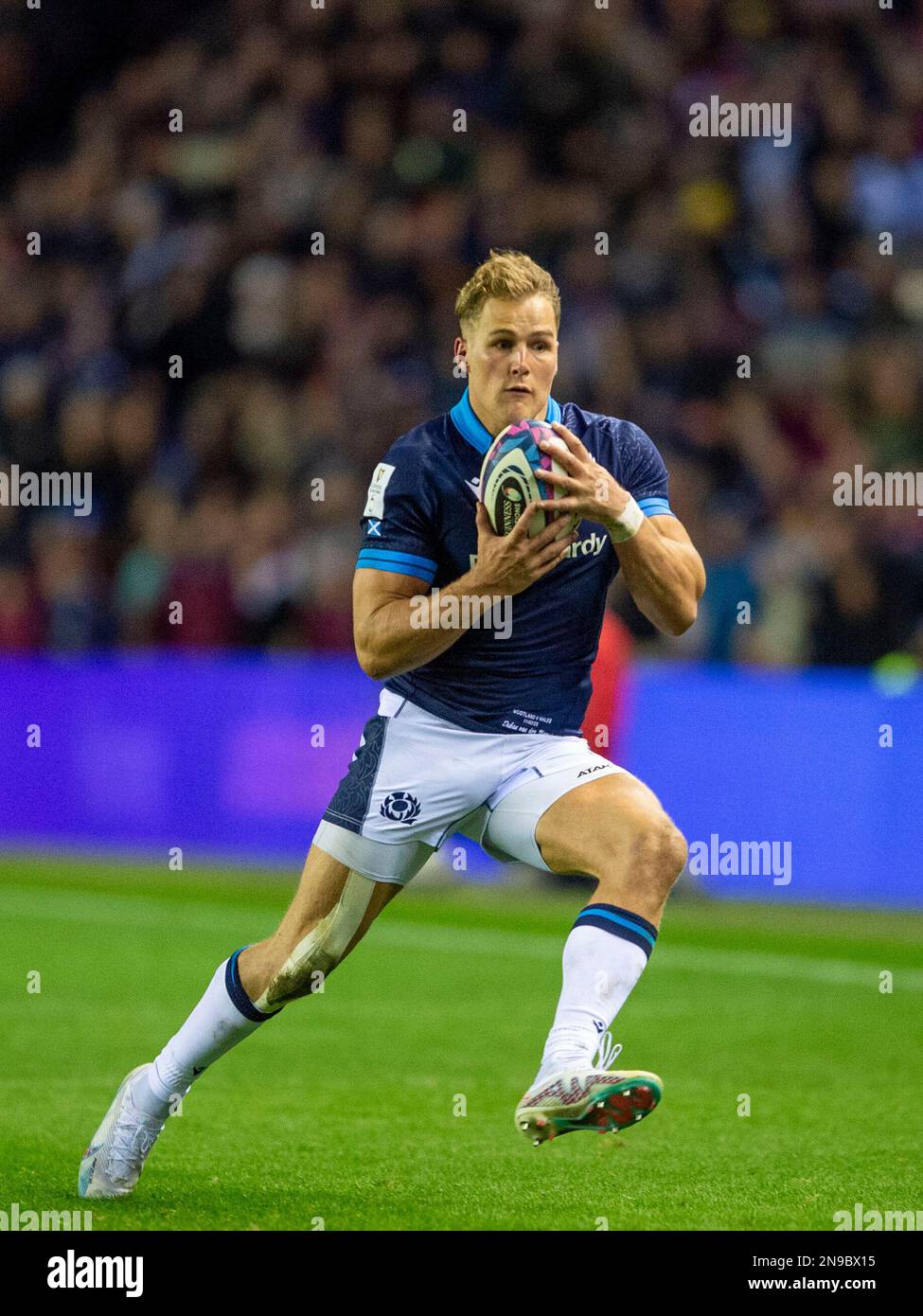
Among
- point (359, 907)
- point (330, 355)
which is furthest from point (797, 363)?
point (359, 907)

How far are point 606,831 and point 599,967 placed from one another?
37 centimetres

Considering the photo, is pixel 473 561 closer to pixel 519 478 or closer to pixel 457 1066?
pixel 519 478

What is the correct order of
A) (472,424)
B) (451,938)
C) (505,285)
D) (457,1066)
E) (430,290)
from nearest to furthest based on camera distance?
(505,285) < (472,424) < (457,1066) < (451,938) < (430,290)

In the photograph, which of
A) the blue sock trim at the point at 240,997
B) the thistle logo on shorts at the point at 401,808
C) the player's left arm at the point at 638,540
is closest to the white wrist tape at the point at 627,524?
the player's left arm at the point at 638,540

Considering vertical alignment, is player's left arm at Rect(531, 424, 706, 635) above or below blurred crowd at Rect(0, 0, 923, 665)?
below

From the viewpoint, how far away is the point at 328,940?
5.66 meters

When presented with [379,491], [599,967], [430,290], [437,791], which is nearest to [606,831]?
[599,967]

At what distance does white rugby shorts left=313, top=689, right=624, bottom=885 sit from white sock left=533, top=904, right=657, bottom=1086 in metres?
0.37

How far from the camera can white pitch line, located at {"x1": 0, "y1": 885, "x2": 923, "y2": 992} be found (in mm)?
10688

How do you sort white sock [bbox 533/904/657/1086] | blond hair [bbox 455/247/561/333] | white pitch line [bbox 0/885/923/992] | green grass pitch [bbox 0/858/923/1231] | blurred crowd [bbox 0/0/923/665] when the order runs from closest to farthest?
white sock [bbox 533/904/657/1086] < blond hair [bbox 455/247/561/333] < green grass pitch [bbox 0/858/923/1231] < white pitch line [bbox 0/885/923/992] < blurred crowd [bbox 0/0/923/665]

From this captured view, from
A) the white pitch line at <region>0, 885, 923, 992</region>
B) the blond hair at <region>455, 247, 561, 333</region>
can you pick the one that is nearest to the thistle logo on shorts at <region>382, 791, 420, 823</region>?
the blond hair at <region>455, 247, 561, 333</region>

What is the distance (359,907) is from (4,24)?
17.5 metres

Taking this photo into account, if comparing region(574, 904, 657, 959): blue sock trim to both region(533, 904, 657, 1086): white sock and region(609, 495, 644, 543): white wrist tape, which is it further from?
region(609, 495, 644, 543): white wrist tape

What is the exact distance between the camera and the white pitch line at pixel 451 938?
35.1 feet
